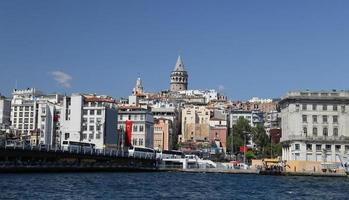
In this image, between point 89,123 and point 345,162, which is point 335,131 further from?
point 89,123

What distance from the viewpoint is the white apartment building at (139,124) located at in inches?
6353

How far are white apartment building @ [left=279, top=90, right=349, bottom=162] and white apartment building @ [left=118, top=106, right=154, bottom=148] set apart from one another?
50069mm

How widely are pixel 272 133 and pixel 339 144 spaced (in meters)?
64.0

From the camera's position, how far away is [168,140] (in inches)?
7343

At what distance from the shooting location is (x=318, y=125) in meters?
118

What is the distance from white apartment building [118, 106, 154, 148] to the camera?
161m

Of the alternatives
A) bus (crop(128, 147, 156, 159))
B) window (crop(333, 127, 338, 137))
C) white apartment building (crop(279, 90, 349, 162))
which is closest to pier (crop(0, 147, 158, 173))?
A: bus (crop(128, 147, 156, 159))

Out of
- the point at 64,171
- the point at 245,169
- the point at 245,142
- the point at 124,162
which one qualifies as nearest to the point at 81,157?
the point at 64,171

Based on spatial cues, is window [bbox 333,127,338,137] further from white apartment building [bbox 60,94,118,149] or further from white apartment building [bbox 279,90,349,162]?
white apartment building [bbox 60,94,118,149]

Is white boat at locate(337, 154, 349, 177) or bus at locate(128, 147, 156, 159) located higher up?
bus at locate(128, 147, 156, 159)

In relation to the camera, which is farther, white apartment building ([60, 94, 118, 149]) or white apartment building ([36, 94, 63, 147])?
white apartment building ([36, 94, 63, 147])

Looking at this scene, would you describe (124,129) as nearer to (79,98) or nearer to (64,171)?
(79,98)

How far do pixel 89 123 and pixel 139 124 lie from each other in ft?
50.3

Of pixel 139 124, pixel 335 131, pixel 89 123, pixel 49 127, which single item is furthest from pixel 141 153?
pixel 49 127
